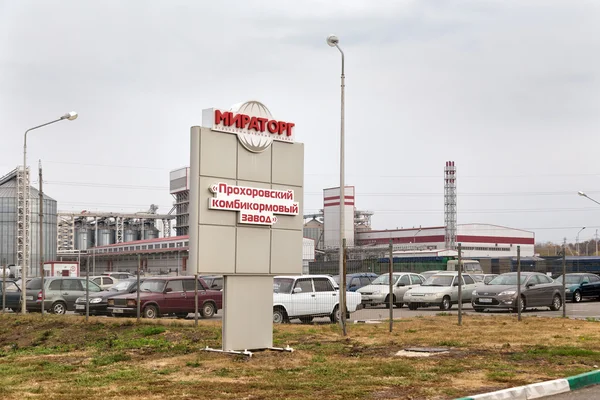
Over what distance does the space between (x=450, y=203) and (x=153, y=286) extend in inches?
2923

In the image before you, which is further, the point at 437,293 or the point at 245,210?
the point at 437,293

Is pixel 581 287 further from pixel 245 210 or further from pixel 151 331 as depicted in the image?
pixel 245 210

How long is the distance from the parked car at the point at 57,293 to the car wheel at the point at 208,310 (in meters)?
5.20

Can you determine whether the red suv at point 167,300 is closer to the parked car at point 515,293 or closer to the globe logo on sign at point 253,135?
the parked car at point 515,293

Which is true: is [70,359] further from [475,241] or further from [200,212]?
[475,241]

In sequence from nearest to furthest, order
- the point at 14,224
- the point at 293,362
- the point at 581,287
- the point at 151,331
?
the point at 293,362 → the point at 151,331 → the point at 581,287 → the point at 14,224

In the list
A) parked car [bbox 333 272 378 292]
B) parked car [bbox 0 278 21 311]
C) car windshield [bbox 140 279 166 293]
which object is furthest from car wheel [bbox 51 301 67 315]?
parked car [bbox 333 272 378 292]

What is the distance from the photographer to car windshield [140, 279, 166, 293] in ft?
88.9

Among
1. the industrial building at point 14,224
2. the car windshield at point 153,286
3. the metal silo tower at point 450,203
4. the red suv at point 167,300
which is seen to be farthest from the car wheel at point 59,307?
the metal silo tower at point 450,203

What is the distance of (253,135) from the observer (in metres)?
15.2

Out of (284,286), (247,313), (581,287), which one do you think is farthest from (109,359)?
(581,287)

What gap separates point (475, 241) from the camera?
335ft

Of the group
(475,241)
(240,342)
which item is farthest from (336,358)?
(475,241)

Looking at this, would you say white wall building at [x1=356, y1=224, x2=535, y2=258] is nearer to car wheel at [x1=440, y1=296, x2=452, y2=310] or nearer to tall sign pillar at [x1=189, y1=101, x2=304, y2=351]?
car wheel at [x1=440, y1=296, x2=452, y2=310]
